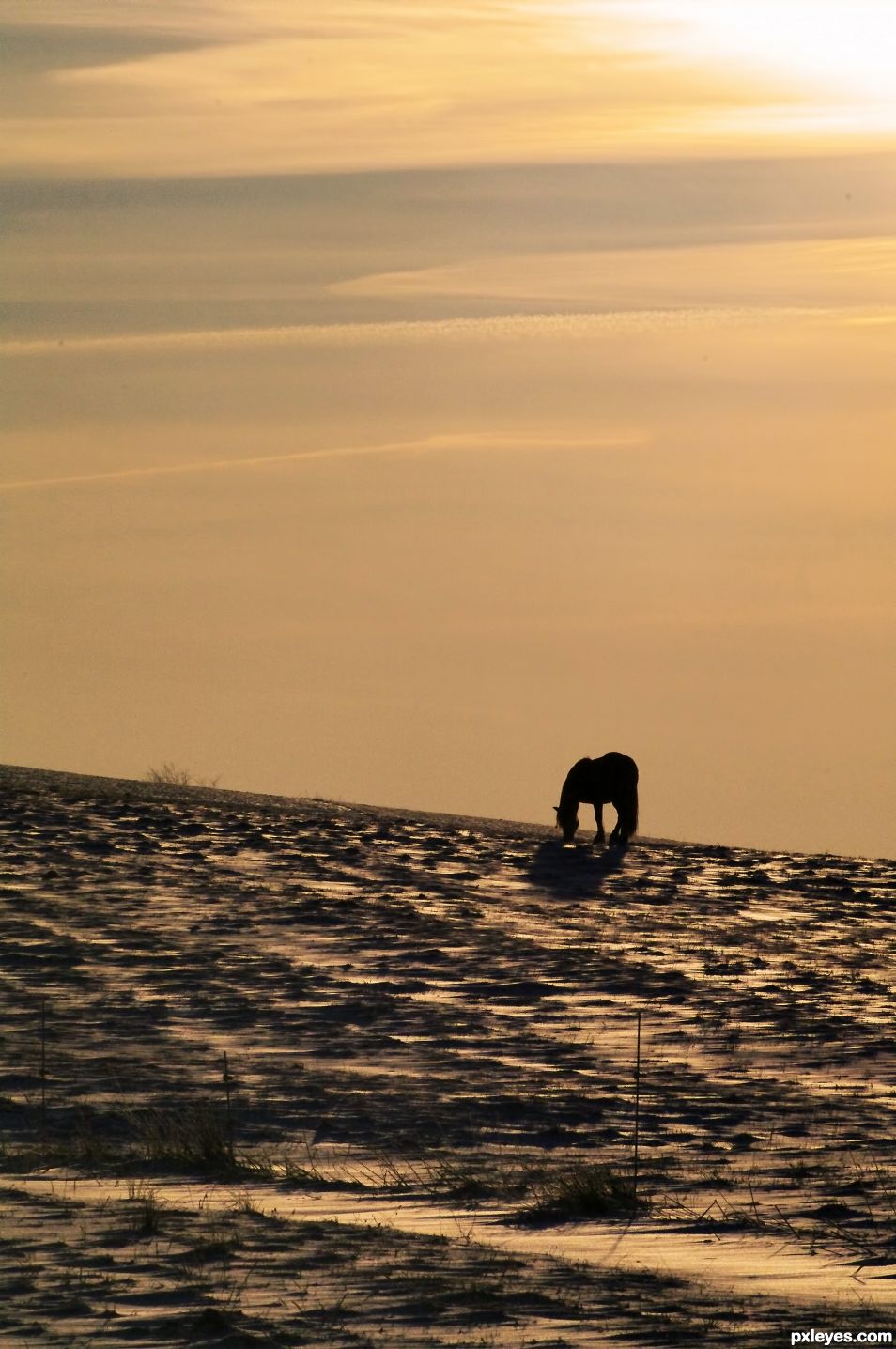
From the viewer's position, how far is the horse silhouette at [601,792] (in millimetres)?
28766

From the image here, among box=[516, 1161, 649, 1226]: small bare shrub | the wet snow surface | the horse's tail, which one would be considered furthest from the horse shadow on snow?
box=[516, 1161, 649, 1226]: small bare shrub

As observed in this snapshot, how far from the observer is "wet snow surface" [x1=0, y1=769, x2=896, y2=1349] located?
833cm

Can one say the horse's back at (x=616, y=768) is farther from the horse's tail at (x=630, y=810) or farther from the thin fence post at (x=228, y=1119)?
the thin fence post at (x=228, y=1119)

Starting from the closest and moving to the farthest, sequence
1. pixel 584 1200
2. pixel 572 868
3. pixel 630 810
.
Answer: pixel 584 1200 < pixel 572 868 < pixel 630 810

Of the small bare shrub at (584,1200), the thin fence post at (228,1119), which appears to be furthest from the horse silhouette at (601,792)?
the small bare shrub at (584,1200)

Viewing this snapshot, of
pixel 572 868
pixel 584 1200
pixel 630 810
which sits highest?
pixel 630 810

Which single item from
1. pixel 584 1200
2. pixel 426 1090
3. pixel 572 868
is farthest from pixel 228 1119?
pixel 572 868

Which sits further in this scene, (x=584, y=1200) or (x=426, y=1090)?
(x=426, y=1090)

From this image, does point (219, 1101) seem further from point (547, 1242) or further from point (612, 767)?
point (612, 767)

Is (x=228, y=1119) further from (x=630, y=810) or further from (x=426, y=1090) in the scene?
(x=630, y=810)

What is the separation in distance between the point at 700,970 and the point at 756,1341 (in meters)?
11.0
